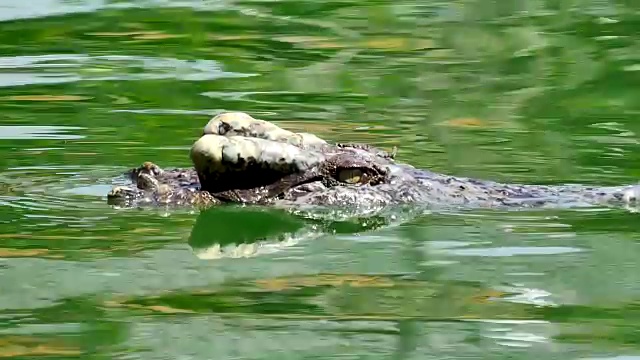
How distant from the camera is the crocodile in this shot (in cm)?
647

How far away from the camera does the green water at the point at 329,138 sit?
4805mm

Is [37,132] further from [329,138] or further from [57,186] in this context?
[329,138]

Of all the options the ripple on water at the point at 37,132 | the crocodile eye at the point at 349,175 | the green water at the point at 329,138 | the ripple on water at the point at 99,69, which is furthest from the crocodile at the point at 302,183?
the ripple on water at the point at 99,69

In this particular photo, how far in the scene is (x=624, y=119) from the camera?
8945 millimetres

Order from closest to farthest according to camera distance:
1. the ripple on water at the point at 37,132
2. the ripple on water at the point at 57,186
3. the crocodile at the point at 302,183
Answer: the crocodile at the point at 302,183, the ripple on water at the point at 57,186, the ripple on water at the point at 37,132

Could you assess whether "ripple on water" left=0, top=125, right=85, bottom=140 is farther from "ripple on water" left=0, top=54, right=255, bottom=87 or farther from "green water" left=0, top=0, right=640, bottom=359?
"ripple on water" left=0, top=54, right=255, bottom=87

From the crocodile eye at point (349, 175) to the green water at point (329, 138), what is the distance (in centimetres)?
35

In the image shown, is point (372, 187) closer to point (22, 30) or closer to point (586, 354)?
point (586, 354)

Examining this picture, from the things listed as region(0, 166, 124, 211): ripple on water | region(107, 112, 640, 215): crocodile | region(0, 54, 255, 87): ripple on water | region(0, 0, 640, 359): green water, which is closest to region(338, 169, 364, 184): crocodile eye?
region(107, 112, 640, 215): crocodile

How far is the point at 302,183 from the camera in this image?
21.5ft

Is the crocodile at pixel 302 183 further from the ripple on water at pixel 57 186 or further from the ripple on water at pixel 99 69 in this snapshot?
the ripple on water at pixel 99 69

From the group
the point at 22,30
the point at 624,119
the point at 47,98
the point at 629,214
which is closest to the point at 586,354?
the point at 629,214

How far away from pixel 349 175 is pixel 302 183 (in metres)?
0.20

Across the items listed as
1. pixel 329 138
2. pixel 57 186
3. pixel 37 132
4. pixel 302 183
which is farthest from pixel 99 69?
pixel 302 183
